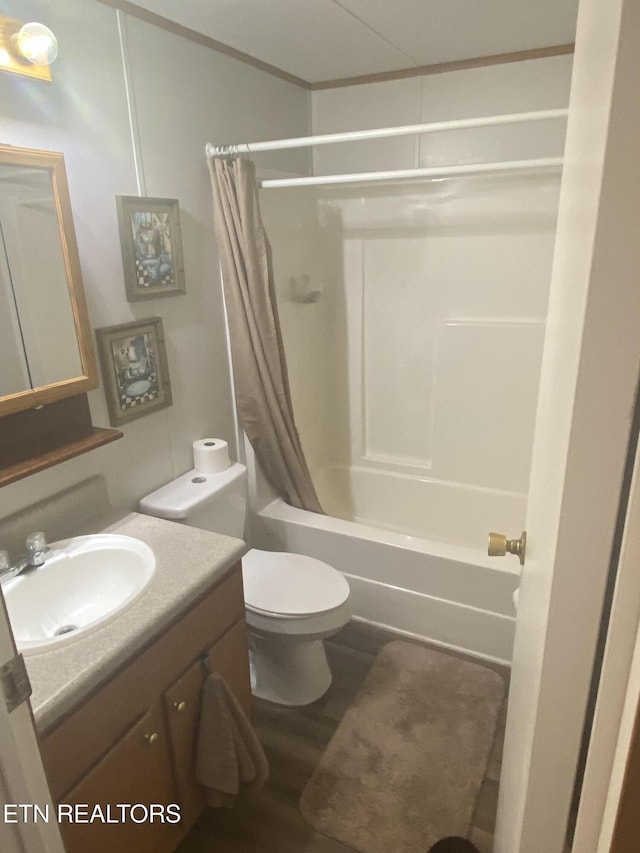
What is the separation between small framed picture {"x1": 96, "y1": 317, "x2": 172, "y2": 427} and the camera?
1.74m

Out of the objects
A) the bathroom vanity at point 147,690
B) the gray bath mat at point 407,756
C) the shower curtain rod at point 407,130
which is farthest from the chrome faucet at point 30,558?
the shower curtain rod at point 407,130

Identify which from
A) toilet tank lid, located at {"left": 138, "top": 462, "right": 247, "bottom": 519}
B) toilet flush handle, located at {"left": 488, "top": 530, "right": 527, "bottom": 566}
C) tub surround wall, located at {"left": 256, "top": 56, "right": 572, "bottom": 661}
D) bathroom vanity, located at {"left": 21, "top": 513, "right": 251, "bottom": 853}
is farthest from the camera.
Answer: tub surround wall, located at {"left": 256, "top": 56, "right": 572, "bottom": 661}

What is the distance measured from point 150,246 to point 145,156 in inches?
11.0

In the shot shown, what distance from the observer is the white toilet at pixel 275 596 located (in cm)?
186

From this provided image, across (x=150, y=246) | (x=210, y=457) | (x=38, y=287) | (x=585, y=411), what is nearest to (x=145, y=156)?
(x=150, y=246)

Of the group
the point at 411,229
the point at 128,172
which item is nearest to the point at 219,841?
the point at 128,172

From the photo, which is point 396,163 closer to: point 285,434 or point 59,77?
point 285,434

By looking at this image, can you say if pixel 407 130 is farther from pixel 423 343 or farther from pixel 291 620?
pixel 291 620

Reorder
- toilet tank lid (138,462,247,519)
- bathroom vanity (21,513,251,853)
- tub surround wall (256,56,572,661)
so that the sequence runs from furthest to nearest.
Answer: tub surround wall (256,56,572,661) < toilet tank lid (138,462,247,519) < bathroom vanity (21,513,251,853)

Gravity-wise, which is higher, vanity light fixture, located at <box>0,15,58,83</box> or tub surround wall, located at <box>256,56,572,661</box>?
vanity light fixture, located at <box>0,15,58,83</box>

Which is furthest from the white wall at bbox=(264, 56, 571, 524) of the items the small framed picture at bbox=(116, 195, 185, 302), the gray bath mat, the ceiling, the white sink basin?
the white sink basin

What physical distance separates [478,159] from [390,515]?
178 centimetres

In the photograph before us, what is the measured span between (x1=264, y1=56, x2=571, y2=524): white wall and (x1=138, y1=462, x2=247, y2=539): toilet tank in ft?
2.58

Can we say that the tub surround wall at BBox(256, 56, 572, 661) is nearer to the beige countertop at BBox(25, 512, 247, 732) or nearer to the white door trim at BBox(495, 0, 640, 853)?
the beige countertop at BBox(25, 512, 247, 732)
